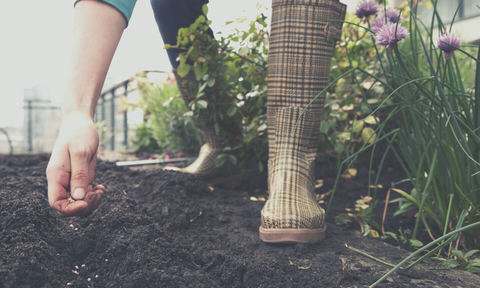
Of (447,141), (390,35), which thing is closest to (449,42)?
(390,35)

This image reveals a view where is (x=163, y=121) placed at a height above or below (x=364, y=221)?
above

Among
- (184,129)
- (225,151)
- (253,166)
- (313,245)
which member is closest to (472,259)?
(313,245)

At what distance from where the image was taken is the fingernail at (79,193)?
2.24ft

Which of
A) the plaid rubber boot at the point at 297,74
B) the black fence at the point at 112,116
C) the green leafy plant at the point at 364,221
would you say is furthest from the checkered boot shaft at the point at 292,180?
the black fence at the point at 112,116

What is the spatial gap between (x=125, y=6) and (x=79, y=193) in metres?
0.49

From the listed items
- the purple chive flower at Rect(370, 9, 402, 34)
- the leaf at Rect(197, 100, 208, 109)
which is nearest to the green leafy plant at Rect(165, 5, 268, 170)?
the leaf at Rect(197, 100, 208, 109)

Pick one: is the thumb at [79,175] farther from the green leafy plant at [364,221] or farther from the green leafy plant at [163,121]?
the green leafy plant at [163,121]

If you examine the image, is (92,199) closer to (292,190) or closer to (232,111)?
(292,190)

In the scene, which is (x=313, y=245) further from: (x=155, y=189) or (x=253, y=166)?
(x=253, y=166)

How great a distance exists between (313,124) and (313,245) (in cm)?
44

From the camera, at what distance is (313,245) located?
3.03ft

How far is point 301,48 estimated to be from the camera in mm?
1078

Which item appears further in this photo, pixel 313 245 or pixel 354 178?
pixel 354 178

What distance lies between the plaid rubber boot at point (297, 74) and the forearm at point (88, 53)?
1.86ft
